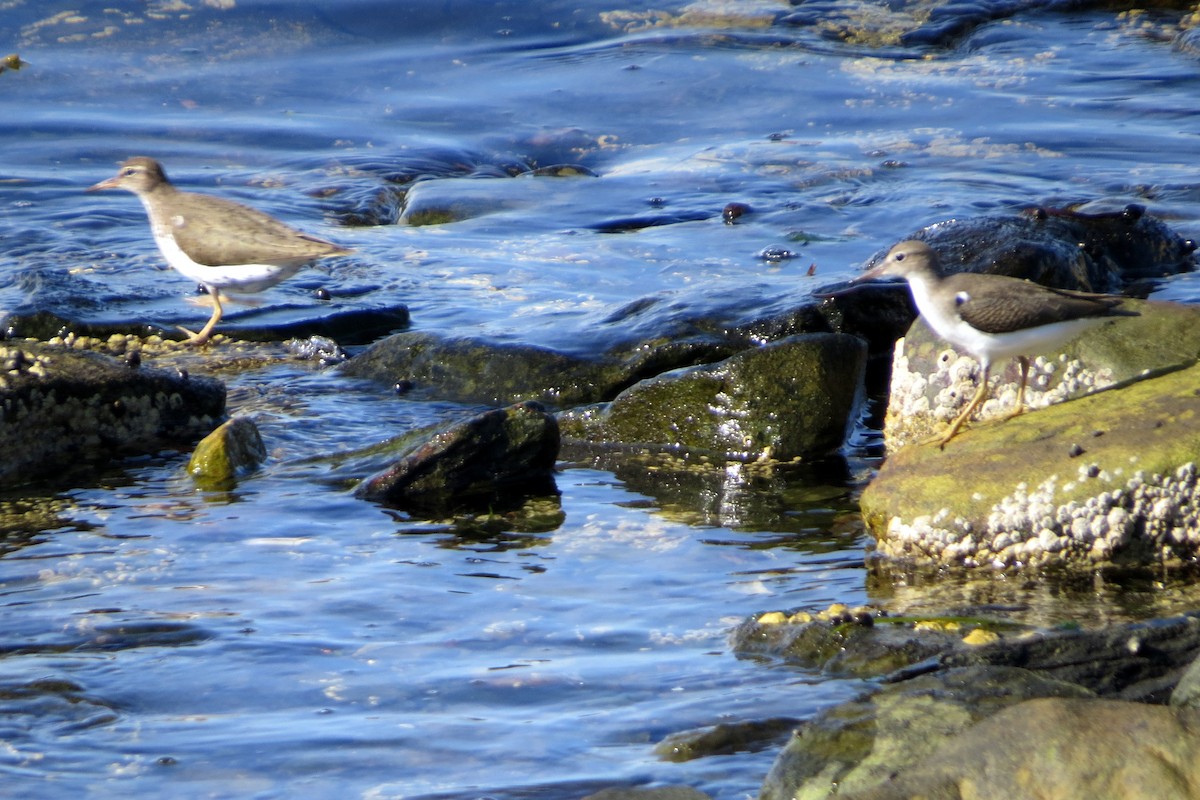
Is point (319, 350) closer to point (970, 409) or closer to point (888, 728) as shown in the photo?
point (970, 409)

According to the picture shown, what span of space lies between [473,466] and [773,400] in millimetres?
1423

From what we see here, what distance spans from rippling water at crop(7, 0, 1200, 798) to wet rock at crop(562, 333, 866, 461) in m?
0.25

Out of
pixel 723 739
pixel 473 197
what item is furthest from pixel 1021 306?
pixel 473 197

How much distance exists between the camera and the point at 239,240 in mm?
8750

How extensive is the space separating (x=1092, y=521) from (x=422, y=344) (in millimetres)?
4206

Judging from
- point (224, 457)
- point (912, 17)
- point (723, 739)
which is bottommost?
point (723, 739)

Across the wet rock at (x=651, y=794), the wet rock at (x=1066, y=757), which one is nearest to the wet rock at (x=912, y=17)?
the wet rock at (x=651, y=794)

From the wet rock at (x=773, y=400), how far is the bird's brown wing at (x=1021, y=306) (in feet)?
3.84

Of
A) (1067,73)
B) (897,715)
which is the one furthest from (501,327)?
(1067,73)

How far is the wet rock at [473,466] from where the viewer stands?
6312 millimetres

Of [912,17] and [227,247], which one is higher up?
[912,17]

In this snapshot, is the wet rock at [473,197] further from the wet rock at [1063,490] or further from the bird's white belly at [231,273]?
the wet rock at [1063,490]

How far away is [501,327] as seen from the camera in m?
8.59

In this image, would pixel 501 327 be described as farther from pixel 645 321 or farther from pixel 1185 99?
pixel 1185 99
